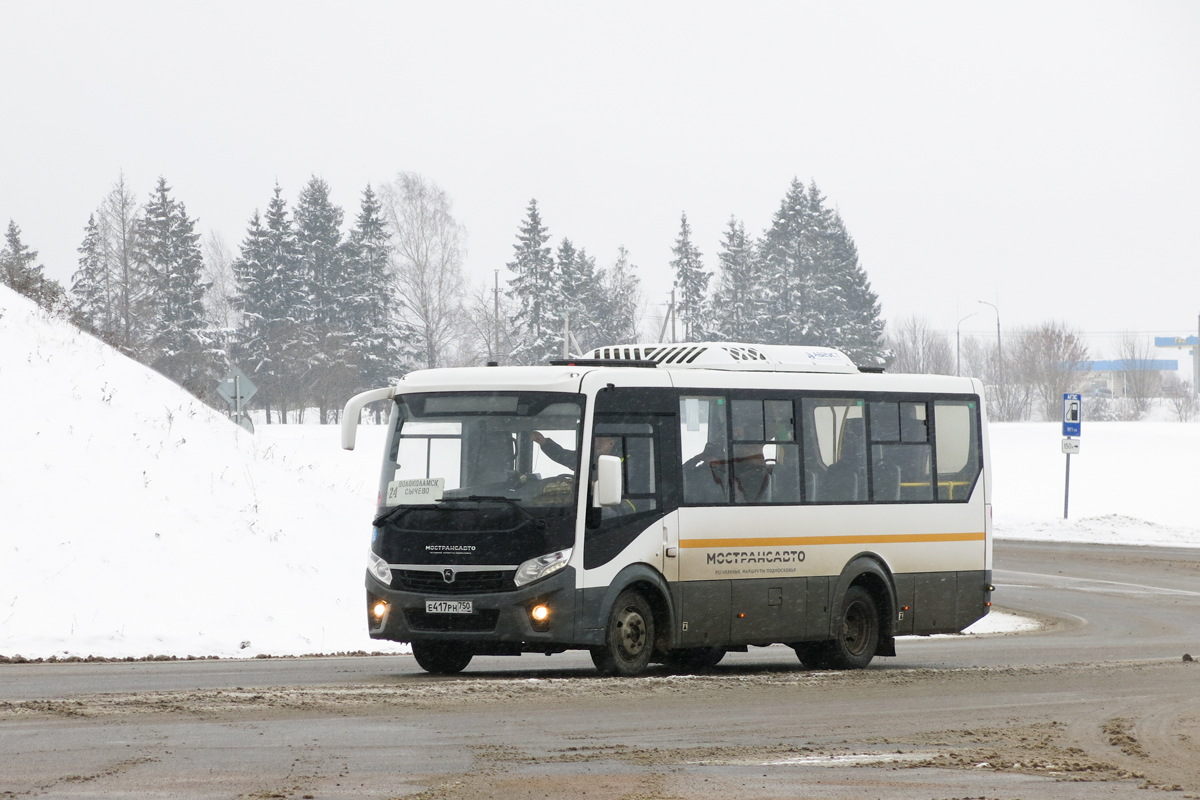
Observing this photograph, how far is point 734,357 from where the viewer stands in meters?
14.9

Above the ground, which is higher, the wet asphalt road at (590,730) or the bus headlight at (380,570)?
the bus headlight at (380,570)

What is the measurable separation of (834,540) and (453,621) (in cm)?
402

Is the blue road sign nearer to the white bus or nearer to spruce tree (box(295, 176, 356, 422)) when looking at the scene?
the white bus

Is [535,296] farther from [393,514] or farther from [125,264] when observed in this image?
[393,514]

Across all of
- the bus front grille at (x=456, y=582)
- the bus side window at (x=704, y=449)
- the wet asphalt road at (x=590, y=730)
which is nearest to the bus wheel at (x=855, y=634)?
the wet asphalt road at (x=590, y=730)

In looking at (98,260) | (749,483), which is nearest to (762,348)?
(749,483)

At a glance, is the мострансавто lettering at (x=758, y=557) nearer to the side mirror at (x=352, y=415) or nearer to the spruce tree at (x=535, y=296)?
the side mirror at (x=352, y=415)

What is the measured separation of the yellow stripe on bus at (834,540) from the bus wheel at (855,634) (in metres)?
0.49

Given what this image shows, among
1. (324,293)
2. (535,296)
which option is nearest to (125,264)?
(324,293)

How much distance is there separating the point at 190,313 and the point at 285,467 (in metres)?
67.2

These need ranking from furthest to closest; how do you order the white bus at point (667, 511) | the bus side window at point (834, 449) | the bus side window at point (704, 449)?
1. the bus side window at point (834, 449)
2. the bus side window at point (704, 449)
3. the white bus at point (667, 511)

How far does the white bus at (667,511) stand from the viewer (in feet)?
42.0

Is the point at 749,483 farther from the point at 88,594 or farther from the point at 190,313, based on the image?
the point at 190,313

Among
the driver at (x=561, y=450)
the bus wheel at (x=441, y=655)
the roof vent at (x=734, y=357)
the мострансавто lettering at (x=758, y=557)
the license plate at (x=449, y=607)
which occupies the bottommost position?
the bus wheel at (x=441, y=655)
